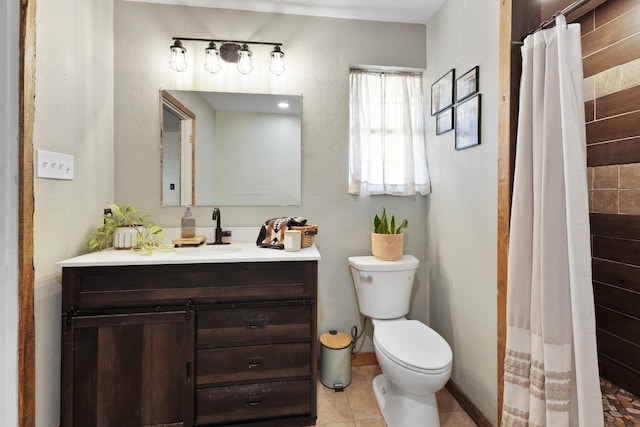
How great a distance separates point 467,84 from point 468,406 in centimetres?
180

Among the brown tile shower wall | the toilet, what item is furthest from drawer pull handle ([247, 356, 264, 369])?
the brown tile shower wall

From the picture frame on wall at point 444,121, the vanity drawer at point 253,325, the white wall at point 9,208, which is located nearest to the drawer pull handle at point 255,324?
the vanity drawer at point 253,325

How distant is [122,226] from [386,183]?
1.70 meters

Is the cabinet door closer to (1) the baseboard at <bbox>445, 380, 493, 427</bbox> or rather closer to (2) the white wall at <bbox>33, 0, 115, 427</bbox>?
(2) the white wall at <bbox>33, 0, 115, 427</bbox>

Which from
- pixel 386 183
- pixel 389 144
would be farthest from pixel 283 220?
pixel 389 144

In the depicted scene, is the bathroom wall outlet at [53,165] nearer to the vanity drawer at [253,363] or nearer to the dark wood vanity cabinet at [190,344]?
the dark wood vanity cabinet at [190,344]

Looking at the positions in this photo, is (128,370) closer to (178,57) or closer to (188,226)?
(188,226)

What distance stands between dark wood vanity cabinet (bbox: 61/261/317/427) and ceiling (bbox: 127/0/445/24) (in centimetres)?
167

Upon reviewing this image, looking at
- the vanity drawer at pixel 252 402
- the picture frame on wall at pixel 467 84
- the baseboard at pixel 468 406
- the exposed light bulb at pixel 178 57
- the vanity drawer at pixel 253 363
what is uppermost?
the exposed light bulb at pixel 178 57

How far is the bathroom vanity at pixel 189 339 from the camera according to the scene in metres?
1.43

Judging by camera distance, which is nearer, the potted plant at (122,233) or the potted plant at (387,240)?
the potted plant at (122,233)

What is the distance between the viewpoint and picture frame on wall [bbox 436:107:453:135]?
6.14 feet

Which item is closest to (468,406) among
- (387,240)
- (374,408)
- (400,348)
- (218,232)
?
(374,408)

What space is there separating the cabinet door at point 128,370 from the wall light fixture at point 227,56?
1528mm
